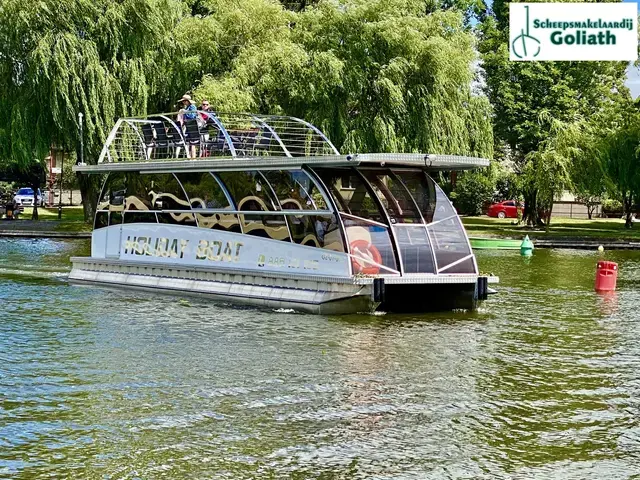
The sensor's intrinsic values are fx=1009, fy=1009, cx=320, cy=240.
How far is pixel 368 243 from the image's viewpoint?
67.4 feet

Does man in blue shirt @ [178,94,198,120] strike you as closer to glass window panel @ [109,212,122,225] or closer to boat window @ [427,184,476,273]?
glass window panel @ [109,212,122,225]

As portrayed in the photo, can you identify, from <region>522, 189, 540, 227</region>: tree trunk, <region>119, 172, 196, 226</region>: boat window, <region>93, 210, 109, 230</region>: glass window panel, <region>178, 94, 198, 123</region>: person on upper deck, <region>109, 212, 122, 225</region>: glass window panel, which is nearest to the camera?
<region>119, 172, 196, 226</region>: boat window

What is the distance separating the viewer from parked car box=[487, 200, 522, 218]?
75.0 metres

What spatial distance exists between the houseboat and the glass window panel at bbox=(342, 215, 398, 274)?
20mm

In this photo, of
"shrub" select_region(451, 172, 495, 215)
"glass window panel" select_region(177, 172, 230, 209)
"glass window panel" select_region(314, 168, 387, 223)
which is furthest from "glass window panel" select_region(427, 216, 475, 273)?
"shrub" select_region(451, 172, 495, 215)

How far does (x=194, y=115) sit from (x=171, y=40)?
733 inches

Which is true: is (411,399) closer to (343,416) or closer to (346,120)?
(343,416)

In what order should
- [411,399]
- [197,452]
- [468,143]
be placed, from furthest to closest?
[468,143]
[411,399]
[197,452]

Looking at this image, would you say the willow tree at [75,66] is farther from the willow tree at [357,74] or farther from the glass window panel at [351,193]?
the glass window panel at [351,193]

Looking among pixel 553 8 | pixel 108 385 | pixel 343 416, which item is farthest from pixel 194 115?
pixel 553 8

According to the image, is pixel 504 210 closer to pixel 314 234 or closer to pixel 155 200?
pixel 155 200

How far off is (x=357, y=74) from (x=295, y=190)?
23398mm

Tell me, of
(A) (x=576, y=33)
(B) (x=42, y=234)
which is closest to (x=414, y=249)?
(B) (x=42, y=234)

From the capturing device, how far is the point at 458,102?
1802 inches
